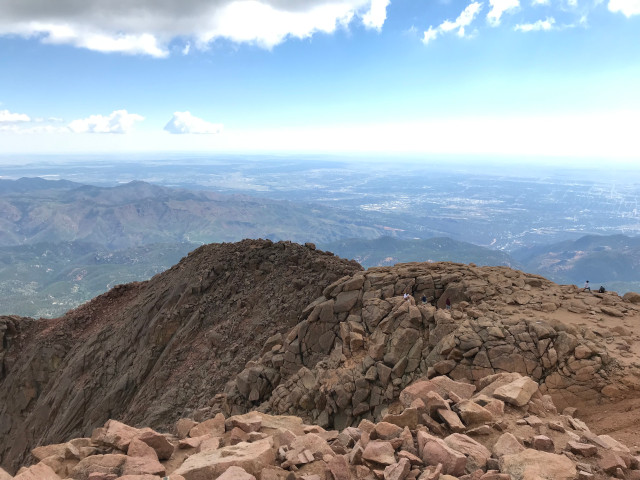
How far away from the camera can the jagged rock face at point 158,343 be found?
26766 mm

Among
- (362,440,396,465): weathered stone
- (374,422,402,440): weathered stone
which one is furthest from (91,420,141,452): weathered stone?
(374,422,402,440): weathered stone

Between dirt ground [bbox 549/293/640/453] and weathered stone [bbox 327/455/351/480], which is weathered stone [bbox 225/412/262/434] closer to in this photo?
weathered stone [bbox 327/455/351/480]

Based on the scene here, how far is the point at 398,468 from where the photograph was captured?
8.52 meters

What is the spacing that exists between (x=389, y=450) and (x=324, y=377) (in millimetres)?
9415

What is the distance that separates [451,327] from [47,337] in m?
43.2

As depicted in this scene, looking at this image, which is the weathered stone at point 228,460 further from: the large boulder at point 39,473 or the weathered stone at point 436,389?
the weathered stone at point 436,389

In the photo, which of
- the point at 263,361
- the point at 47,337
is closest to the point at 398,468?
the point at 263,361

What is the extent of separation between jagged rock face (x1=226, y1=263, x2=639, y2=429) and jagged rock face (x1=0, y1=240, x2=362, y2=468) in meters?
4.40

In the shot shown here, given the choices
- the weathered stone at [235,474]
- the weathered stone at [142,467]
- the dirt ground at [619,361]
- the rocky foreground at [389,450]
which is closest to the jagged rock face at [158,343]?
the rocky foreground at [389,450]

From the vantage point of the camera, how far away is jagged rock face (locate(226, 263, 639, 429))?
1551 centimetres

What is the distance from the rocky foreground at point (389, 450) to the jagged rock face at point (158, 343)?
12535 millimetres

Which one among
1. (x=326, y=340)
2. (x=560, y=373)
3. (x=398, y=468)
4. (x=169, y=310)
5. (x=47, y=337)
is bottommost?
(x=47, y=337)

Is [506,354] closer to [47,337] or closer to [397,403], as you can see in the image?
[397,403]

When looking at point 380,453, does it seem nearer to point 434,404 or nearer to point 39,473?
point 434,404
